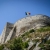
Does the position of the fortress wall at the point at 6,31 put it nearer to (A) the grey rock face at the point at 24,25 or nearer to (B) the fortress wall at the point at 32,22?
(A) the grey rock face at the point at 24,25

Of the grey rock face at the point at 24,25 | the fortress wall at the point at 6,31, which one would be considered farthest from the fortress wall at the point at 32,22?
the fortress wall at the point at 6,31

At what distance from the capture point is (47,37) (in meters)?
40.0

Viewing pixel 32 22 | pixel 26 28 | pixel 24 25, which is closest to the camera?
pixel 26 28

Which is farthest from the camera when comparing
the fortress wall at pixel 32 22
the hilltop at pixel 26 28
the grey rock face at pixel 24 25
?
the fortress wall at pixel 32 22

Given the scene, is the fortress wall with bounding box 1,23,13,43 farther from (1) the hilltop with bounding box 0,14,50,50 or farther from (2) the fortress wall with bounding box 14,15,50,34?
(2) the fortress wall with bounding box 14,15,50,34

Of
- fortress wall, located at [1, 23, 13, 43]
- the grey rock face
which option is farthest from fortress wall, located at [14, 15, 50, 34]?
fortress wall, located at [1, 23, 13, 43]

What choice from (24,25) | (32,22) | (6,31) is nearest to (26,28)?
(24,25)

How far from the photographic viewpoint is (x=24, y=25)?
5503 cm

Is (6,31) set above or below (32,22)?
below

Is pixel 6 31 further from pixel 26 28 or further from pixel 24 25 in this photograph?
pixel 26 28

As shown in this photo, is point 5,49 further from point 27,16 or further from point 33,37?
point 27,16

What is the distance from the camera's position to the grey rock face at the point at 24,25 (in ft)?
177

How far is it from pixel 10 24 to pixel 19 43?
1788 cm

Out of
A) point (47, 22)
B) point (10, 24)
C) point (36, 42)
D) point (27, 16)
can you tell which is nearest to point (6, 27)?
point (10, 24)
